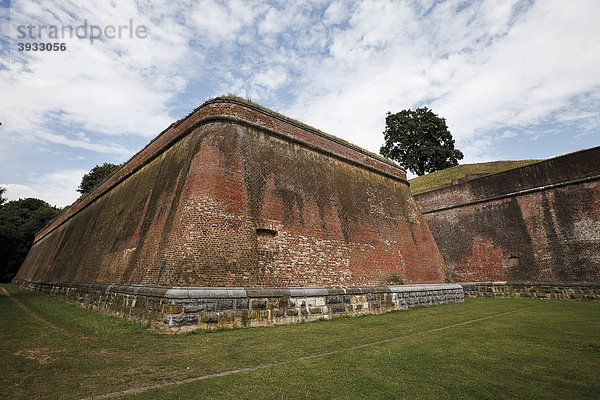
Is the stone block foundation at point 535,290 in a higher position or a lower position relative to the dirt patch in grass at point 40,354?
lower

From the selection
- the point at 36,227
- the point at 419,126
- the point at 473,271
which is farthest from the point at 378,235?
the point at 36,227

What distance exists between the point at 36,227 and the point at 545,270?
50.2 meters

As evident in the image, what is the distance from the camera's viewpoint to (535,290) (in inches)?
562

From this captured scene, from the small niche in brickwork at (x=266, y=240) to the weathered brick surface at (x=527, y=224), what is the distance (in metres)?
13.5

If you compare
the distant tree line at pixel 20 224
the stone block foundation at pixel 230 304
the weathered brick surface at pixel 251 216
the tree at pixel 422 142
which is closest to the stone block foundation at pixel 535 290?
the weathered brick surface at pixel 251 216

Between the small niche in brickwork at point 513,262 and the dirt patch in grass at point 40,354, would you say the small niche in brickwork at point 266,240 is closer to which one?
the dirt patch in grass at point 40,354

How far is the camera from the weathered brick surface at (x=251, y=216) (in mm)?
8070

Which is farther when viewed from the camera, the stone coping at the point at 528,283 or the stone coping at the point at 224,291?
the stone coping at the point at 528,283

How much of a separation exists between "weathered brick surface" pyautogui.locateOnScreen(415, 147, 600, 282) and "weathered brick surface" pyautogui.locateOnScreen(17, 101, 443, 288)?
9.94 feet

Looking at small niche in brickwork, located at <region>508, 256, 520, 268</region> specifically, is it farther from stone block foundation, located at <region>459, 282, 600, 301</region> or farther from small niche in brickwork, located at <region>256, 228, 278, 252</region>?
small niche in brickwork, located at <region>256, 228, 278, 252</region>

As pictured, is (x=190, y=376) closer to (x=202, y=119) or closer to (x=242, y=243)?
(x=242, y=243)

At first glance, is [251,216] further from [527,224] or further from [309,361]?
[527,224]

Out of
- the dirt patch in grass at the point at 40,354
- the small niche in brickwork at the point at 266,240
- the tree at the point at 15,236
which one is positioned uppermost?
the tree at the point at 15,236

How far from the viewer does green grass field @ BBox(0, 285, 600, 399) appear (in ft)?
10.7
